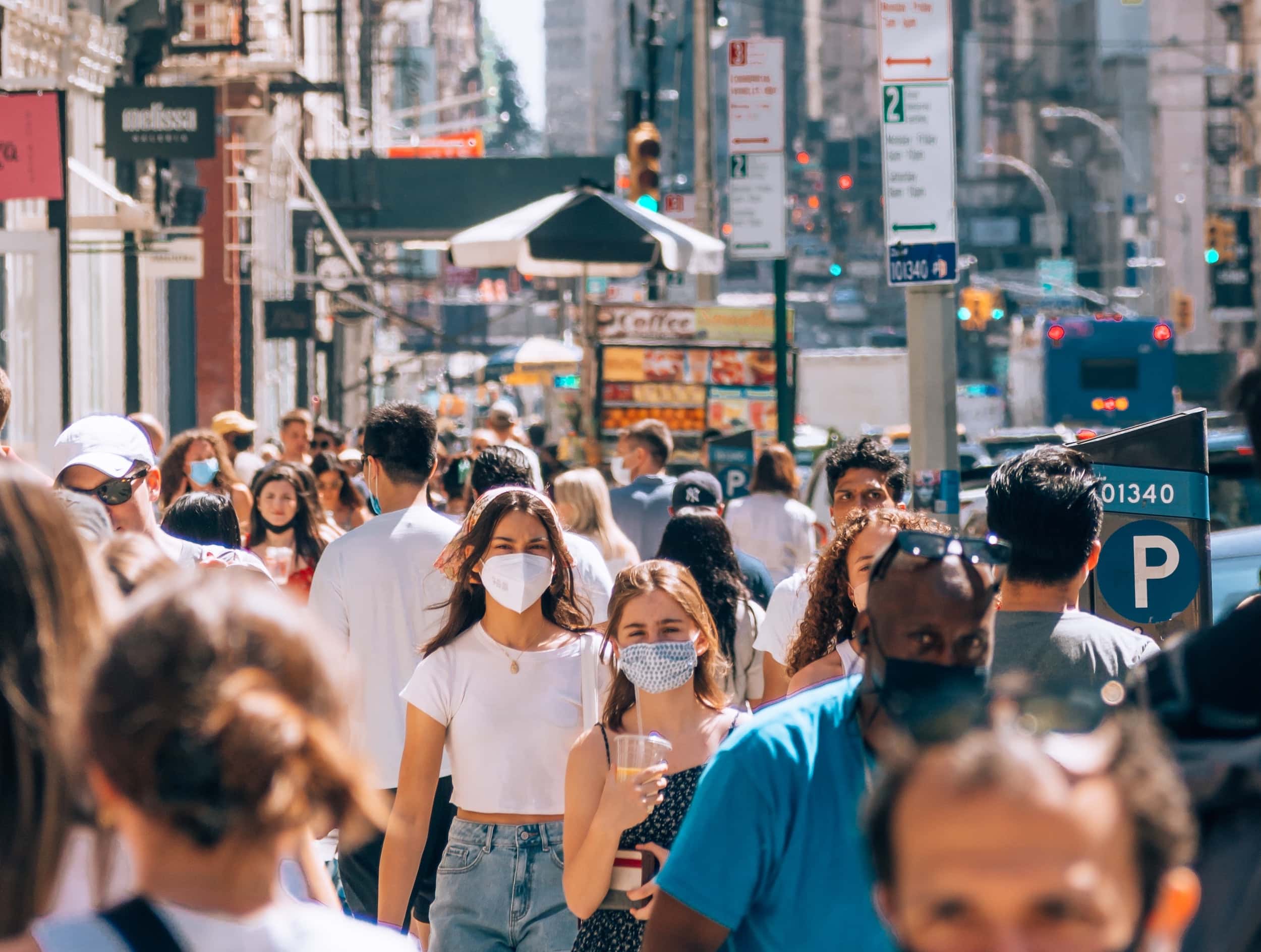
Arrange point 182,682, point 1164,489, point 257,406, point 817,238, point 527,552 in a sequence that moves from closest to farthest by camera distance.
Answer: point 182,682, point 527,552, point 1164,489, point 257,406, point 817,238

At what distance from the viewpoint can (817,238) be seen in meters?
100

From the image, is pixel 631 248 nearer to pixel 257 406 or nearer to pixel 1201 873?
pixel 1201 873

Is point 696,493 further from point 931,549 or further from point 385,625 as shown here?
point 931,549

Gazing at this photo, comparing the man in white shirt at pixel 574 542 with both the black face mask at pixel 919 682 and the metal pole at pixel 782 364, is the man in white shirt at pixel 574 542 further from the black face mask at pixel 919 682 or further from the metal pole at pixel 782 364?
the metal pole at pixel 782 364

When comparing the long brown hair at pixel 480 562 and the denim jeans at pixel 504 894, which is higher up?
the long brown hair at pixel 480 562

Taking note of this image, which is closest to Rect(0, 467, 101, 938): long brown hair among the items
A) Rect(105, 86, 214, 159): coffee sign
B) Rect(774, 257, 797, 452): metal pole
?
Rect(774, 257, 797, 452): metal pole

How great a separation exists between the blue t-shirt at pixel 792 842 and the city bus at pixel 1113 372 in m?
30.4

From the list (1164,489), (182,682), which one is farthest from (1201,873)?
(1164,489)

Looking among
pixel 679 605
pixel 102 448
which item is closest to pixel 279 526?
pixel 102 448

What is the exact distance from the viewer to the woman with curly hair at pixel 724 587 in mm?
6801

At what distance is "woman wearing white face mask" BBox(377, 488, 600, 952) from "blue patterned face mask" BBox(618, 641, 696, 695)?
581mm

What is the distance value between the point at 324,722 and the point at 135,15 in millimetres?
19305

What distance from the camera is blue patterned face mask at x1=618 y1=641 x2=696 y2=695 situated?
4324 mm

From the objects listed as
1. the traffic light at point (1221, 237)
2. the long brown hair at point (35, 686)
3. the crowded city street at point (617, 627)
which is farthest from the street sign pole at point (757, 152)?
the traffic light at point (1221, 237)
